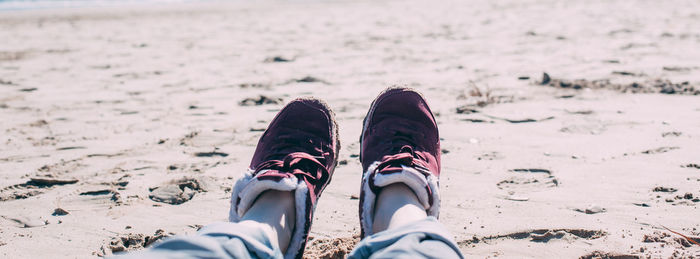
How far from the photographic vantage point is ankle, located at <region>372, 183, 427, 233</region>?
159 centimetres

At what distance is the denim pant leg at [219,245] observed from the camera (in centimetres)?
121

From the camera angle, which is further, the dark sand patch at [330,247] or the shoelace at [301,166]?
the shoelace at [301,166]

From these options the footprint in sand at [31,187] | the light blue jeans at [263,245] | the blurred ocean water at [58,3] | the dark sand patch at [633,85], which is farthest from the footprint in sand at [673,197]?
the blurred ocean water at [58,3]

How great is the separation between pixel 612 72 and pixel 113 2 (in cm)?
1662

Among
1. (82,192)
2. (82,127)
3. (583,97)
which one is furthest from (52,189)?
(583,97)

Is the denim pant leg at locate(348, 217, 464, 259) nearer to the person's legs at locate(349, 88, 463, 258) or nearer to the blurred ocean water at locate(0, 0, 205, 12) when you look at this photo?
the person's legs at locate(349, 88, 463, 258)

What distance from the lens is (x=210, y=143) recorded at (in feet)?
8.95

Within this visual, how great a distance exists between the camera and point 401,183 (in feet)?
6.03

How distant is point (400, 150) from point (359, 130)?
32.1 inches

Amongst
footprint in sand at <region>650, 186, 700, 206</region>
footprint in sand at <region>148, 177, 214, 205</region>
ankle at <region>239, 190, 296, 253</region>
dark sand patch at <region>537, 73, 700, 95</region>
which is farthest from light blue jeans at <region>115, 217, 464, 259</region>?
dark sand patch at <region>537, 73, 700, 95</region>

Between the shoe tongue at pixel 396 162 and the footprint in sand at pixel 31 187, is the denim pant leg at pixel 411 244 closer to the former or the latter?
the shoe tongue at pixel 396 162

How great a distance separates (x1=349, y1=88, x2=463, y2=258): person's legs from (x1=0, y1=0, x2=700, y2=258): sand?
0.14m

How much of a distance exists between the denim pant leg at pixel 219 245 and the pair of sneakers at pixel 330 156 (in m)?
0.25

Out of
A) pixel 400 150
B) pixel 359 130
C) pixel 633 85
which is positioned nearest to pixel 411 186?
pixel 400 150
